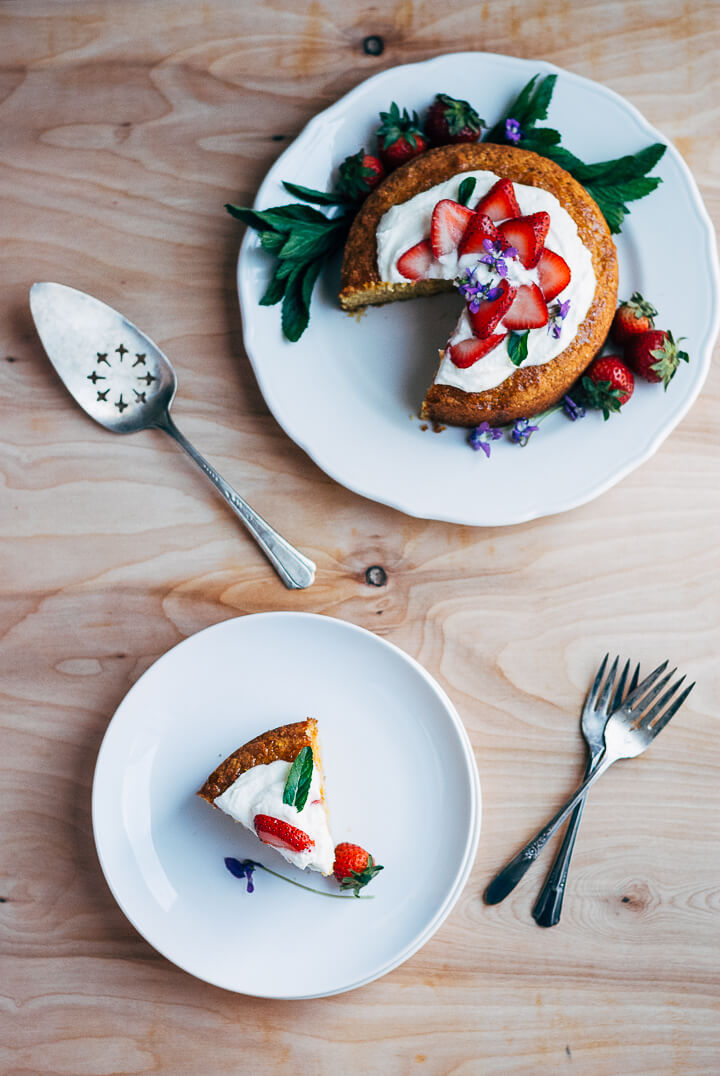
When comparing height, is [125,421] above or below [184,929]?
above

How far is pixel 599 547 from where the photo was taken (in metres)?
2.09

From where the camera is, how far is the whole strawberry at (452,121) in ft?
6.48

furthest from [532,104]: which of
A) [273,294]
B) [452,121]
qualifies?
[273,294]

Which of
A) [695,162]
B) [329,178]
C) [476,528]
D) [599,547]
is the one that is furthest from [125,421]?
[695,162]

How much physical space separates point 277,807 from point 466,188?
Result: 142 centimetres

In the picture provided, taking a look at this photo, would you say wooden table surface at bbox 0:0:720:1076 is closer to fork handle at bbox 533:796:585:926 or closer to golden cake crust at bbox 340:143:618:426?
fork handle at bbox 533:796:585:926

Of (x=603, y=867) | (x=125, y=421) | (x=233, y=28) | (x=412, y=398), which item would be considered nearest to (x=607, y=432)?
(x=412, y=398)

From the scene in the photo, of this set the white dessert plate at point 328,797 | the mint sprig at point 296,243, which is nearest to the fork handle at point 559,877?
the white dessert plate at point 328,797

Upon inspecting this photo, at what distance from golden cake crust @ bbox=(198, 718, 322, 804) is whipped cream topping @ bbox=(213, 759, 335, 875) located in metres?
0.02

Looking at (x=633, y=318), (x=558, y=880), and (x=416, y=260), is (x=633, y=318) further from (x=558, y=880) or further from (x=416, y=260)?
(x=558, y=880)

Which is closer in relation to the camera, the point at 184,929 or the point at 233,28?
the point at 184,929

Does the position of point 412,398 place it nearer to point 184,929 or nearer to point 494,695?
point 494,695

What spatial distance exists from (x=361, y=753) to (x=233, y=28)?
6.13 feet

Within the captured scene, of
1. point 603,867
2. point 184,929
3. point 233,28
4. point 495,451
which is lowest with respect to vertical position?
point 184,929
